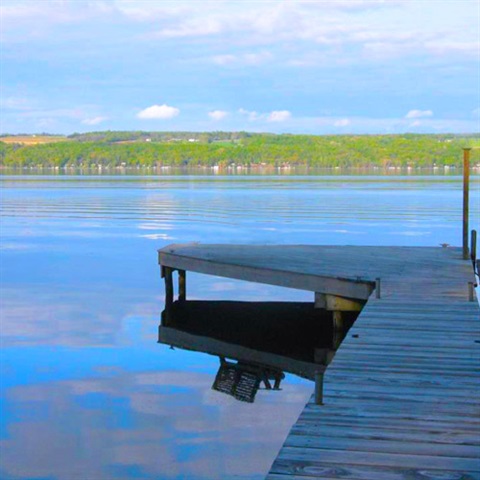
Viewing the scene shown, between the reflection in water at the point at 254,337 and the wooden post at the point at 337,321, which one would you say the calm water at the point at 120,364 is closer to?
the reflection in water at the point at 254,337

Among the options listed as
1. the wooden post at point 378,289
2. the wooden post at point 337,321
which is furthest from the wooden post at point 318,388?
the wooden post at point 337,321

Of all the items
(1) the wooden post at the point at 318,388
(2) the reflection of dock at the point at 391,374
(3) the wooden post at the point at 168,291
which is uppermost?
(1) the wooden post at the point at 318,388

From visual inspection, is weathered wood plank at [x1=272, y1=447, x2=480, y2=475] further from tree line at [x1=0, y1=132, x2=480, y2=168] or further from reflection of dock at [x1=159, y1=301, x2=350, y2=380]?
tree line at [x1=0, y1=132, x2=480, y2=168]

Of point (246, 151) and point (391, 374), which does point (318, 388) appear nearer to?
point (391, 374)

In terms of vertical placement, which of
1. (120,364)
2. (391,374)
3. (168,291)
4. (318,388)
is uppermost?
(318,388)

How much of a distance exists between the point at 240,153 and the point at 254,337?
127 m

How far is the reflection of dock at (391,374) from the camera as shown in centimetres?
420

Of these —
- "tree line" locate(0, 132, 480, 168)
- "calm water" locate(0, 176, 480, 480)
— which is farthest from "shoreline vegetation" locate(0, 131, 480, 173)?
"calm water" locate(0, 176, 480, 480)

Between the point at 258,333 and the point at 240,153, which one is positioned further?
the point at 240,153

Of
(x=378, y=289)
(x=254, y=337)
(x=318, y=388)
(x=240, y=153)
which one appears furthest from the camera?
(x=240, y=153)

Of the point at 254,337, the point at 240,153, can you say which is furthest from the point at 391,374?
the point at 240,153

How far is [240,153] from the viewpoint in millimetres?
138000

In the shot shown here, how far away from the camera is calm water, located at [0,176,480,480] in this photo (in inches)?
295

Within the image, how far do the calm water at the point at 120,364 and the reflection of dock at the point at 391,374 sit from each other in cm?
143
